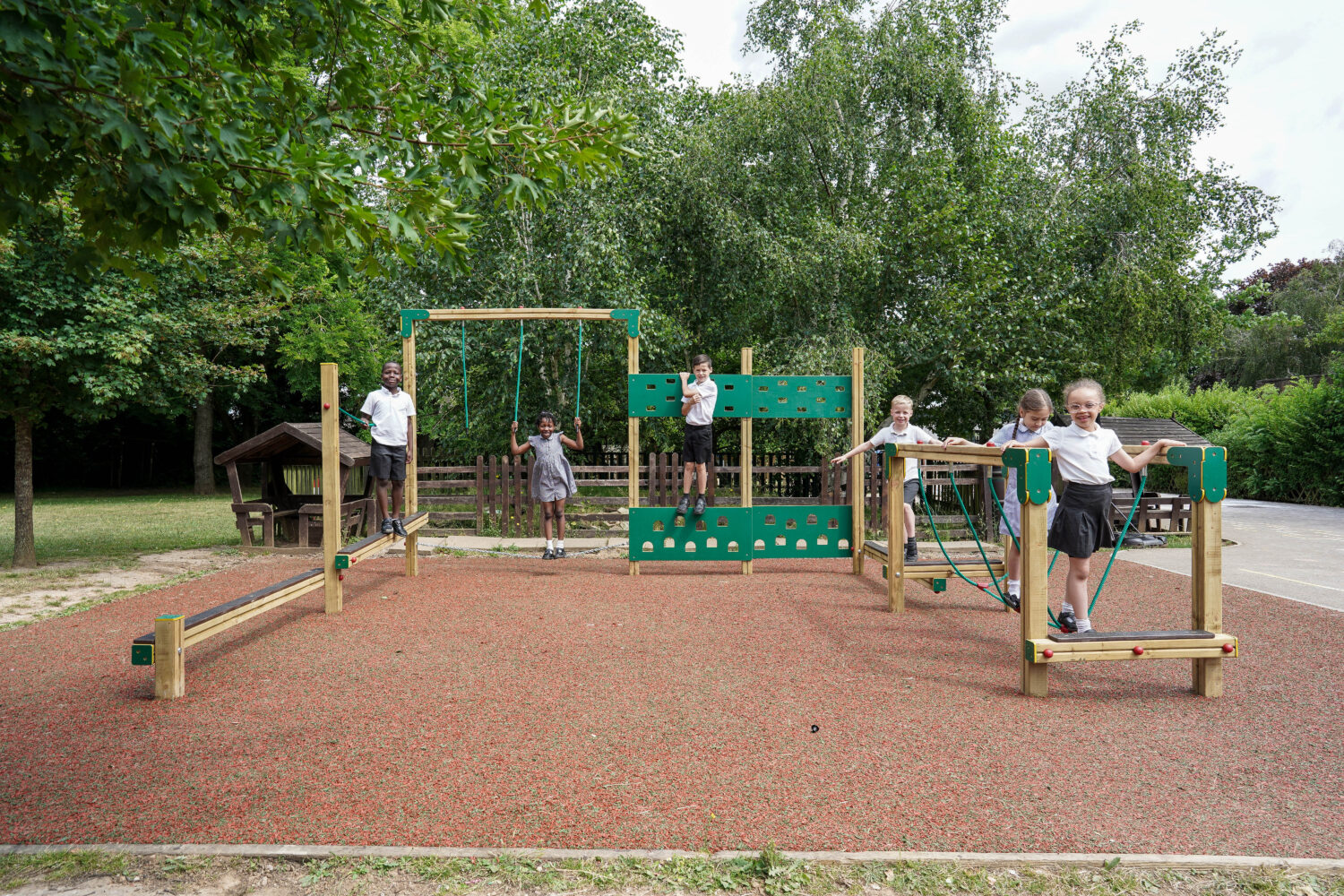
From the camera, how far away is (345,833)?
9.82 feet

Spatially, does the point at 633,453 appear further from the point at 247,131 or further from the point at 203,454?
the point at 203,454

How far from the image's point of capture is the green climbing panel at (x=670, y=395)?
29.5 feet

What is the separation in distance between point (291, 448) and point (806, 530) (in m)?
7.95

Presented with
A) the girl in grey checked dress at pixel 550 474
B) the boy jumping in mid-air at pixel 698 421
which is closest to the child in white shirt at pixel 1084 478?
the boy jumping in mid-air at pixel 698 421

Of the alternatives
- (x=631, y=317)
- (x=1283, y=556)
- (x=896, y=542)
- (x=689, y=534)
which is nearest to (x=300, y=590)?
(x=689, y=534)

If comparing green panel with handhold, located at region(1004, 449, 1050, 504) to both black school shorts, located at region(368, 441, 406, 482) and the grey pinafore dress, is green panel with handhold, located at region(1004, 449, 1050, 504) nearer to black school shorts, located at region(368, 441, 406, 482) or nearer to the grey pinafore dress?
black school shorts, located at region(368, 441, 406, 482)

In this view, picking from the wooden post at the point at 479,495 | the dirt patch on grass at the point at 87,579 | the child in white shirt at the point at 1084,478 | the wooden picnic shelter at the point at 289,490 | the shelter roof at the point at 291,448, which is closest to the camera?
the child in white shirt at the point at 1084,478

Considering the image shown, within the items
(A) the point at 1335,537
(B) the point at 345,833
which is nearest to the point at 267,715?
(B) the point at 345,833

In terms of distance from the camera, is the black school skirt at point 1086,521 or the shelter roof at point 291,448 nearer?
the black school skirt at point 1086,521

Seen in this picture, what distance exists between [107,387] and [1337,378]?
23.6 meters

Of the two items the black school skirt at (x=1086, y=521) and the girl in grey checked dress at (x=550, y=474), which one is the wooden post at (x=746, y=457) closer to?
the girl in grey checked dress at (x=550, y=474)

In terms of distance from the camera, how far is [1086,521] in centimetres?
500

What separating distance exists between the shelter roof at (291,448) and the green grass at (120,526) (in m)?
1.39

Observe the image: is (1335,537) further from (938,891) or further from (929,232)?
(938,891)
